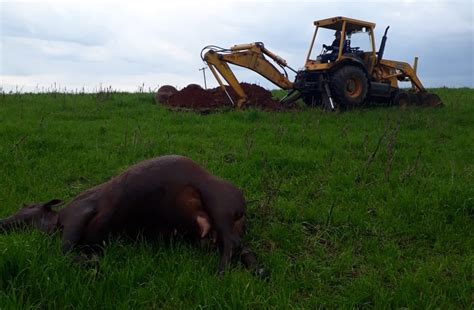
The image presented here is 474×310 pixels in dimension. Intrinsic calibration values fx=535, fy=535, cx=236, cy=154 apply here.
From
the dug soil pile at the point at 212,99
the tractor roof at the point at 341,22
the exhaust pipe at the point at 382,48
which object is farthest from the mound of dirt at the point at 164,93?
the exhaust pipe at the point at 382,48

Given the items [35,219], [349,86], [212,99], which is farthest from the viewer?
[349,86]

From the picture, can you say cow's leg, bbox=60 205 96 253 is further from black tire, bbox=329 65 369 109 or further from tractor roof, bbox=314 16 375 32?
tractor roof, bbox=314 16 375 32

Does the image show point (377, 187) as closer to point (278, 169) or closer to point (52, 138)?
point (278, 169)

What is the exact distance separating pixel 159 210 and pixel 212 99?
8.74 m

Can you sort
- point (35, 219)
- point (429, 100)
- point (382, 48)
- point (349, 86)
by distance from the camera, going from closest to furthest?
point (35, 219)
point (349, 86)
point (429, 100)
point (382, 48)

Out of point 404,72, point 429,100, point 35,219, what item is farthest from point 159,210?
point 404,72

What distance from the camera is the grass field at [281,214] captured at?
3111mm

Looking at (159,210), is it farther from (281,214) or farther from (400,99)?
(400,99)

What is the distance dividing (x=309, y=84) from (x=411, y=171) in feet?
23.8

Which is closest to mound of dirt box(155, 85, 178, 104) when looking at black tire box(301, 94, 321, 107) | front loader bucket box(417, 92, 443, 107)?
black tire box(301, 94, 321, 107)

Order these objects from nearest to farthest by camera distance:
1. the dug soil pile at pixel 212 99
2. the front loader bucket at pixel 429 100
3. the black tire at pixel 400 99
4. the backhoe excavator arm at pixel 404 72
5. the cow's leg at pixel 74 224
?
1. the cow's leg at pixel 74 224
2. the dug soil pile at pixel 212 99
3. the front loader bucket at pixel 429 100
4. the black tire at pixel 400 99
5. the backhoe excavator arm at pixel 404 72

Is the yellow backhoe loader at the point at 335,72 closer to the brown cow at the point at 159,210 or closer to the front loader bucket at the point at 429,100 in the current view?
the front loader bucket at the point at 429,100

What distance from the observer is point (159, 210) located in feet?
12.0

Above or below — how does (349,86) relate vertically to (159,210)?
above
